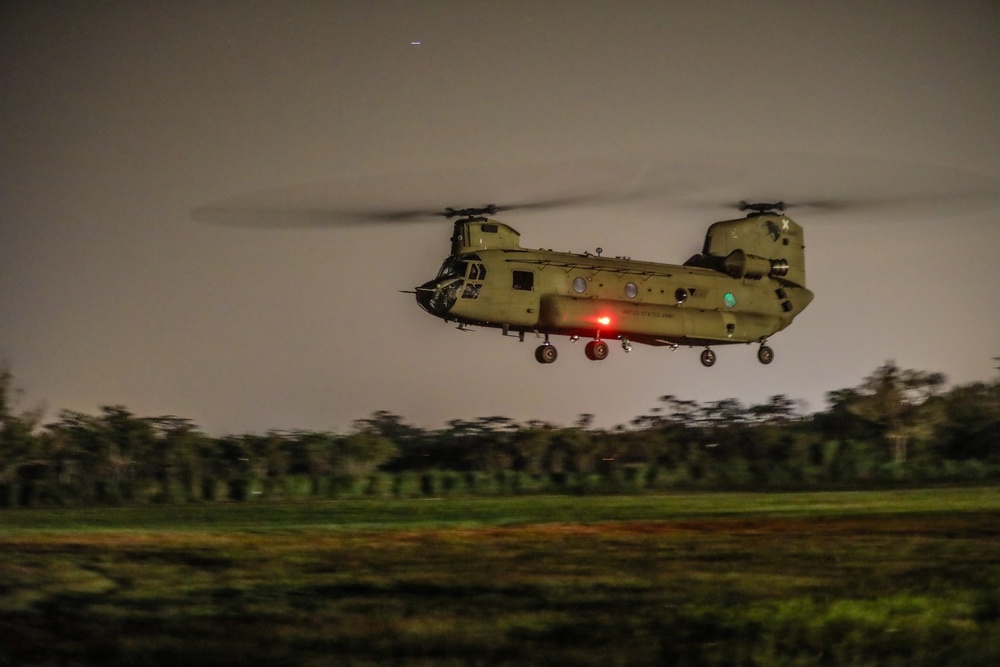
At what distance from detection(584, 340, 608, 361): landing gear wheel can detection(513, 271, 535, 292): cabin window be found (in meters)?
2.55

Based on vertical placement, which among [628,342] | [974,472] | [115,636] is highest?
[628,342]

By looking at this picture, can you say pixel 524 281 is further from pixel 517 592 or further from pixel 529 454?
pixel 529 454

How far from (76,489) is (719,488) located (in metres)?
22.4

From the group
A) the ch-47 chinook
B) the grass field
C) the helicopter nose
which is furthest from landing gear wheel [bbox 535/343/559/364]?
the grass field

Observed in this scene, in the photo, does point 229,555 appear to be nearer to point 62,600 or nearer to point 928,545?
point 62,600

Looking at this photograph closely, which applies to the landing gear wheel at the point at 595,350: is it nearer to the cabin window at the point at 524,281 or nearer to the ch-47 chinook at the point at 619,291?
the ch-47 chinook at the point at 619,291

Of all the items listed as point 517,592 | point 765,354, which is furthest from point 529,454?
point 517,592

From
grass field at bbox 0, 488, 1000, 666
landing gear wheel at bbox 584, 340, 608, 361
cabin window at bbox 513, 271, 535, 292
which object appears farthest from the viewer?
landing gear wheel at bbox 584, 340, 608, 361

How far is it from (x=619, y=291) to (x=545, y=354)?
8.46ft

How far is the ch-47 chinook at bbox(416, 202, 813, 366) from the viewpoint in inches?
1230

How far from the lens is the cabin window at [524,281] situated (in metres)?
31.6

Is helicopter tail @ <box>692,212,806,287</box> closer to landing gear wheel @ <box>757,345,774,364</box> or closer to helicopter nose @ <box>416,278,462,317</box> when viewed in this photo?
landing gear wheel @ <box>757,345,774,364</box>

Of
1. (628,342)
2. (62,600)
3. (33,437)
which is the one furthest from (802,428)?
(62,600)

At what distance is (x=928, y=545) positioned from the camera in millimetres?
21219
